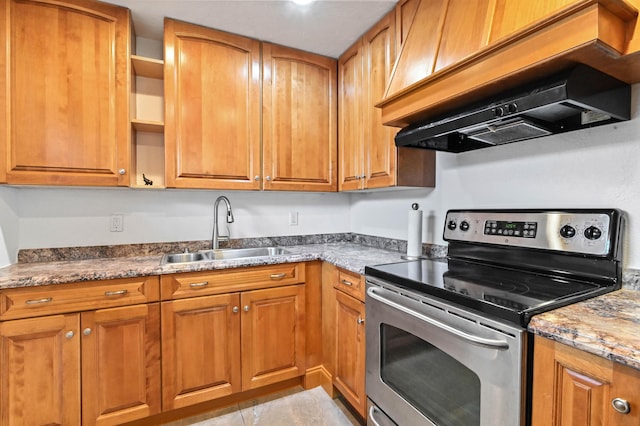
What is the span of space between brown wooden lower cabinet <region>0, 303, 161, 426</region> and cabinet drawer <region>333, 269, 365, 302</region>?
1.00 m

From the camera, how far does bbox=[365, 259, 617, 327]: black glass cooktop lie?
87 cm

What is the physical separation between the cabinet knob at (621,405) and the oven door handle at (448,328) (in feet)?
0.72

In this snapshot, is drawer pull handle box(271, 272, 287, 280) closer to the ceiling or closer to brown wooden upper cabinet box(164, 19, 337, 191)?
brown wooden upper cabinet box(164, 19, 337, 191)

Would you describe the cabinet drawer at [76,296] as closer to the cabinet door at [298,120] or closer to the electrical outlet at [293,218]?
the cabinet door at [298,120]

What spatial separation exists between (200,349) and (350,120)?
1734 mm

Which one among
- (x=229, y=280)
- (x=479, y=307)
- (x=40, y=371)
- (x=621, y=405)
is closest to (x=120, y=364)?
(x=40, y=371)

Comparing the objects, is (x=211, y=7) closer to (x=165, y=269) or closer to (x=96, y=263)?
(x=165, y=269)

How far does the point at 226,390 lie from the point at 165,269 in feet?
2.61

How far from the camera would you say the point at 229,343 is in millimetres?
1747

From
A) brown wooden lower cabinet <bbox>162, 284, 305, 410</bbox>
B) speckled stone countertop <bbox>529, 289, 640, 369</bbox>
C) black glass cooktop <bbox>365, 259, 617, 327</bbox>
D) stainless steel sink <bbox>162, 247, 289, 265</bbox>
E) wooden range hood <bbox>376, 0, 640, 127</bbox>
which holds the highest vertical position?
wooden range hood <bbox>376, 0, 640, 127</bbox>

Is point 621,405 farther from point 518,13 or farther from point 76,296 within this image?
point 76,296

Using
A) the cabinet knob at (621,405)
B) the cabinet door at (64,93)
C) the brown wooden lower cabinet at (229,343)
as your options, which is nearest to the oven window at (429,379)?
the cabinet knob at (621,405)

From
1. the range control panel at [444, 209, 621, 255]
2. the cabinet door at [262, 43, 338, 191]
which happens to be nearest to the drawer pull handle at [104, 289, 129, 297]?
the cabinet door at [262, 43, 338, 191]

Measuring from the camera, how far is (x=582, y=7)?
80 cm
